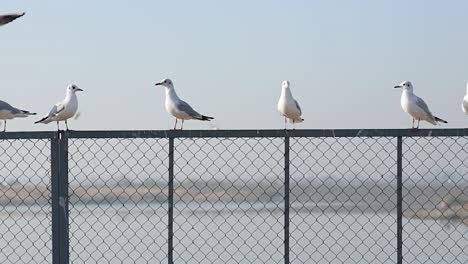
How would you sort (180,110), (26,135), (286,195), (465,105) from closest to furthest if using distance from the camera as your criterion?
(26,135)
(286,195)
(180,110)
(465,105)

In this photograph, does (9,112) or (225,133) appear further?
(9,112)

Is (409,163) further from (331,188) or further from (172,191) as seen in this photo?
(172,191)

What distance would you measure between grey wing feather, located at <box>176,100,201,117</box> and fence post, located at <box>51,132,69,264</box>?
4.15 metres

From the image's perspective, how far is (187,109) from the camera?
11.1 meters

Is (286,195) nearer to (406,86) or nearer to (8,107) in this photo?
(406,86)

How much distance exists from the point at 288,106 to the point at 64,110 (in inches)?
116

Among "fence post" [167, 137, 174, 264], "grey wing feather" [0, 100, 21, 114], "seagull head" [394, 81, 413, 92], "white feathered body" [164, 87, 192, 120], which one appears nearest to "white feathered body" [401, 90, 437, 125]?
"seagull head" [394, 81, 413, 92]

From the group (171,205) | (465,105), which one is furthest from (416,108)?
(171,205)

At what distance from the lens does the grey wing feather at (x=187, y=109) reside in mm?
11053

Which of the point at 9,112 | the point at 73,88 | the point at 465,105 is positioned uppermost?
the point at 73,88

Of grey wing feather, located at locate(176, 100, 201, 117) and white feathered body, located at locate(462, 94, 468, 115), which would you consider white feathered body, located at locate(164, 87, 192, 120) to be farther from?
white feathered body, located at locate(462, 94, 468, 115)

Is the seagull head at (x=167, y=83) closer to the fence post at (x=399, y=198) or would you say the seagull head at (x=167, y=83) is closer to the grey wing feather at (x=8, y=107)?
the grey wing feather at (x=8, y=107)

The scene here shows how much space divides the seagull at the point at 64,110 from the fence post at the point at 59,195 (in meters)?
4.61

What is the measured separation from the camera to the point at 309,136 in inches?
273
